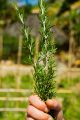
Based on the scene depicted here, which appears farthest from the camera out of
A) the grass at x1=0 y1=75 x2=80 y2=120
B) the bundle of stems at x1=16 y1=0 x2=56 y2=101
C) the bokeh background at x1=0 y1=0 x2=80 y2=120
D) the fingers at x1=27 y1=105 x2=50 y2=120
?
the bokeh background at x1=0 y1=0 x2=80 y2=120

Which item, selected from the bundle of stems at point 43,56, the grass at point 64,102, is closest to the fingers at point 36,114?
the bundle of stems at point 43,56

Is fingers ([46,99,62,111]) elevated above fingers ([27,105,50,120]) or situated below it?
above

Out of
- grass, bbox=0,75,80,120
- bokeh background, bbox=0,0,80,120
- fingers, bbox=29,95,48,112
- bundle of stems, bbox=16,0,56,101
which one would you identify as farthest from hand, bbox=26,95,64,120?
bokeh background, bbox=0,0,80,120

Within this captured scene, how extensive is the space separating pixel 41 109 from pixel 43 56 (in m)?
0.29

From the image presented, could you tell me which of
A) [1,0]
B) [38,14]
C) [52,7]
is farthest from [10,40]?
[38,14]

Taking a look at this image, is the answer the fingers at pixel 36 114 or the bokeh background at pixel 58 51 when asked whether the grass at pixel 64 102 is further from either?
the fingers at pixel 36 114

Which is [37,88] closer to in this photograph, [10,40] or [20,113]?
[20,113]

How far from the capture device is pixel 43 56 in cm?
217

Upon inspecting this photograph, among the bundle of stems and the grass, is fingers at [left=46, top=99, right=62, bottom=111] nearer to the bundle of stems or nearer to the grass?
the bundle of stems

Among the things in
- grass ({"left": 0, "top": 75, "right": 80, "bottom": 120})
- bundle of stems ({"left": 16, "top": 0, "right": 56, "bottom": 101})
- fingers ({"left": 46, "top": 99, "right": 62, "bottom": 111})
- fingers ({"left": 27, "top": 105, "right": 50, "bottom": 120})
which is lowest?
grass ({"left": 0, "top": 75, "right": 80, "bottom": 120})

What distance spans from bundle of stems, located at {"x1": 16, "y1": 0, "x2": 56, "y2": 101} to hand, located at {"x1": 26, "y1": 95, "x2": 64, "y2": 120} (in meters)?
0.12

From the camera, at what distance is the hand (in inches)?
77.2

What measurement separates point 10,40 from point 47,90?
25.6 metres

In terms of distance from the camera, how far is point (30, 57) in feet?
7.13
